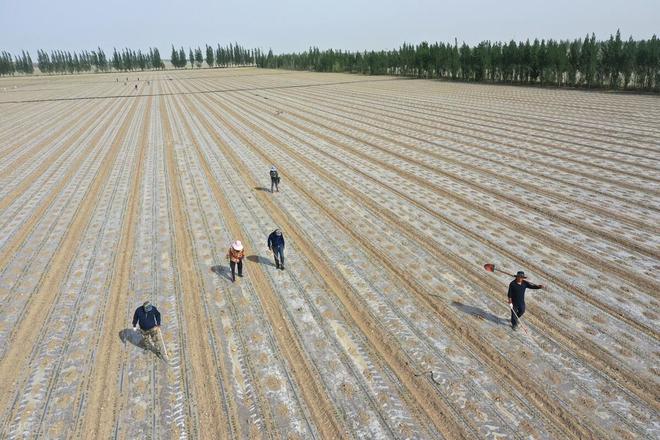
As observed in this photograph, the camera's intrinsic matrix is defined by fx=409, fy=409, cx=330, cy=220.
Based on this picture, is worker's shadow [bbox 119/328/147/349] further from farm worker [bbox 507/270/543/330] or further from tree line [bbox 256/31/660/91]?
tree line [bbox 256/31/660/91]

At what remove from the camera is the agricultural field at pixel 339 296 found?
295 inches

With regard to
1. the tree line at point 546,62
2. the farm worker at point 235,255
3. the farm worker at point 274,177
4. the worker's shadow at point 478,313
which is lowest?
the worker's shadow at point 478,313

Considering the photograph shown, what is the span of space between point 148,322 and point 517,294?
8.08 m

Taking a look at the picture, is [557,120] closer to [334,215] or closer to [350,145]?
[350,145]

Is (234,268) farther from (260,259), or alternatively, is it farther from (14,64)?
Result: (14,64)

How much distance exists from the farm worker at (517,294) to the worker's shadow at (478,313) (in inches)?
14.5

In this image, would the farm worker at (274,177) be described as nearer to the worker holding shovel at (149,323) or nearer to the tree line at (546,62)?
the worker holding shovel at (149,323)

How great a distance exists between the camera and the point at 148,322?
28.5 feet

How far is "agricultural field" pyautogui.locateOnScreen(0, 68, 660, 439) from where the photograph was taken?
7496 mm

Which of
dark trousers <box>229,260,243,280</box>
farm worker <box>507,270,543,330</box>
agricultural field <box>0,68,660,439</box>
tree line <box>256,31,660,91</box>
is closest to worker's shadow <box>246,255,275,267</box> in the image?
agricultural field <box>0,68,660,439</box>

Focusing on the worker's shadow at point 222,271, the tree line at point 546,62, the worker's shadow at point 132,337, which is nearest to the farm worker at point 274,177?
the worker's shadow at point 222,271

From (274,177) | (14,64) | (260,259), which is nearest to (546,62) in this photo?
(274,177)

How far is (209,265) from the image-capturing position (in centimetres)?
1291

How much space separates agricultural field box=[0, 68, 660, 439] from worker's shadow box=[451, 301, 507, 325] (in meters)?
0.05
